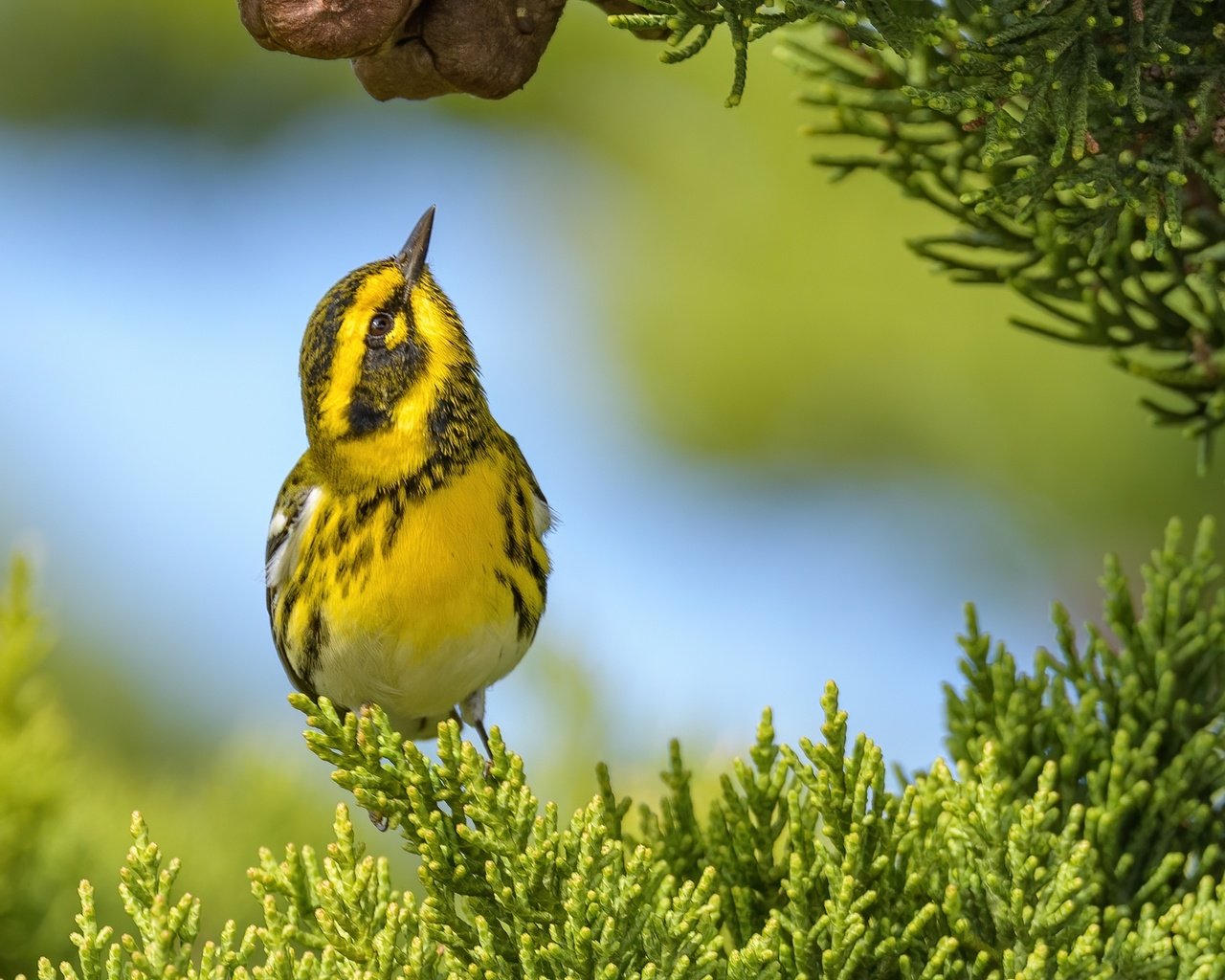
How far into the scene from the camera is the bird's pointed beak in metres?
2.80

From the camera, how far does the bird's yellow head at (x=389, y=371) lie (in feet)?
8.91

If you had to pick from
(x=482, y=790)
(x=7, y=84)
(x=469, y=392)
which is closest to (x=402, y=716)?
(x=469, y=392)

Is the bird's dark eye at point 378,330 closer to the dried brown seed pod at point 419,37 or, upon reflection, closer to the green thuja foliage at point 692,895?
the dried brown seed pod at point 419,37

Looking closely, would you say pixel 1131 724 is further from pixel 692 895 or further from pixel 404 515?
pixel 404 515

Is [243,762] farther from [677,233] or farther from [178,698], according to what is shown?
[677,233]

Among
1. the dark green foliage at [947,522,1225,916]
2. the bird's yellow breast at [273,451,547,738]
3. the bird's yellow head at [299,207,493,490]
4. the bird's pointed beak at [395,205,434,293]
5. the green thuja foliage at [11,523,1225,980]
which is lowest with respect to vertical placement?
the green thuja foliage at [11,523,1225,980]

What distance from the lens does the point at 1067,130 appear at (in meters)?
1.63

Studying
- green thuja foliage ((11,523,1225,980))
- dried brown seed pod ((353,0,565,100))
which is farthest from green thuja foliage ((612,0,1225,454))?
green thuja foliage ((11,523,1225,980))

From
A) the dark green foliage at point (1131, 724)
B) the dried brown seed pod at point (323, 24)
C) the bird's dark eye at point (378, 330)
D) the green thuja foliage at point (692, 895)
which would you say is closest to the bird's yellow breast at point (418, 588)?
the bird's dark eye at point (378, 330)

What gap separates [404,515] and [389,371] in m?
0.32

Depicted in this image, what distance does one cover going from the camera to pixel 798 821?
5.83 feet

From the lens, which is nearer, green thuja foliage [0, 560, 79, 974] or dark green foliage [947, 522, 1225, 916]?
dark green foliage [947, 522, 1225, 916]

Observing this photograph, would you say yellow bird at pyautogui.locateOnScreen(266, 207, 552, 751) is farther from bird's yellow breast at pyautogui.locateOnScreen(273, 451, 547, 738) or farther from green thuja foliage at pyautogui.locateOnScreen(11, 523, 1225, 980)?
green thuja foliage at pyautogui.locateOnScreen(11, 523, 1225, 980)

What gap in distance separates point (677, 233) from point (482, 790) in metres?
3.41
